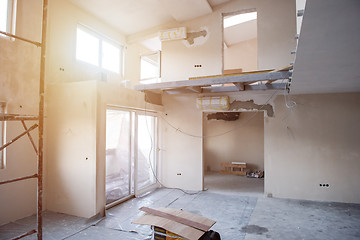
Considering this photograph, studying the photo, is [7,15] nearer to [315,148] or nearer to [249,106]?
[249,106]

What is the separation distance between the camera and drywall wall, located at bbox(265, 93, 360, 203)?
5.32 metres

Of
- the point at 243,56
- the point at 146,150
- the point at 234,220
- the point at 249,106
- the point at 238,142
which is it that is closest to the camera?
the point at 234,220

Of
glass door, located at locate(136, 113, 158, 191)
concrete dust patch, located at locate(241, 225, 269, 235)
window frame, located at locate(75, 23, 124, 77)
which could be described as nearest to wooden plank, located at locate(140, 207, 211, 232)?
concrete dust patch, located at locate(241, 225, 269, 235)

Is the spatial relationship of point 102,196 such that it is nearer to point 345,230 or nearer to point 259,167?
point 345,230

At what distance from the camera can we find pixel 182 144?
6598 mm

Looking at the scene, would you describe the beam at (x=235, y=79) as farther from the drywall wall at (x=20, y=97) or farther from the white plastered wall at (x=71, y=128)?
the drywall wall at (x=20, y=97)

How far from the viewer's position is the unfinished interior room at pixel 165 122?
3.71 metres

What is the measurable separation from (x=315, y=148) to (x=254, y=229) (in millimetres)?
2746

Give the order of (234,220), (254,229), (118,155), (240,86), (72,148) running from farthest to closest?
(118,155), (240,86), (72,148), (234,220), (254,229)

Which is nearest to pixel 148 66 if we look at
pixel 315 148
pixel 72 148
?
pixel 72 148

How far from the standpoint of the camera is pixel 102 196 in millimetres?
4484

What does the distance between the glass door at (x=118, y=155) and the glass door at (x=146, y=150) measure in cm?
33

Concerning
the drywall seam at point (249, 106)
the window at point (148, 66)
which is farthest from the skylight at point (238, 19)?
the drywall seam at point (249, 106)

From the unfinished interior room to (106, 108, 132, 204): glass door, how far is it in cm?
3
